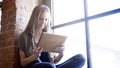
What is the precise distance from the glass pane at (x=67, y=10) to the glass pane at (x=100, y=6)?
4.6 inches

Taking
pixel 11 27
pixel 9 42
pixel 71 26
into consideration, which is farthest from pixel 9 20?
pixel 71 26

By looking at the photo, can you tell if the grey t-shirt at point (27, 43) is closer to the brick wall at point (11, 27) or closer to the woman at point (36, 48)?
the woman at point (36, 48)

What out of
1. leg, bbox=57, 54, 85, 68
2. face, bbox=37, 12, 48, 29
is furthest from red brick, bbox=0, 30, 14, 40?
leg, bbox=57, 54, 85, 68

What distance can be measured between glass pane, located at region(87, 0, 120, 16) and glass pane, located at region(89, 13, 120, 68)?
8cm

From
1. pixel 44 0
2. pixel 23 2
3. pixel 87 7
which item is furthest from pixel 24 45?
pixel 44 0

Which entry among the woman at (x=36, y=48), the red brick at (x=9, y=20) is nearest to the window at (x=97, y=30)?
the woman at (x=36, y=48)

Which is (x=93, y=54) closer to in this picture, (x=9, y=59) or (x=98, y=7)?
(x=98, y=7)

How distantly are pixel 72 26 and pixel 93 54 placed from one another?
16.0 inches

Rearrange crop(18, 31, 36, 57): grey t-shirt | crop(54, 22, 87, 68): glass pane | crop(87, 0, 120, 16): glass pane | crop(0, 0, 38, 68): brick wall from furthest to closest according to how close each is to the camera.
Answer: crop(54, 22, 87, 68): glass pane → crop(0, 0, 38, 68): brick wall → crop(87, 0, 120, 16): glass pane → crop(18, 31, 36, 57): grey t-shirt

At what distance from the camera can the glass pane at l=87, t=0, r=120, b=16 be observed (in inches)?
69.4

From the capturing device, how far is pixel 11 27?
75.9 inches

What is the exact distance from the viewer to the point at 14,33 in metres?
1.89

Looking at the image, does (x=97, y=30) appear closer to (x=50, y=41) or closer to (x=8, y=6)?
(x=50, y=41)

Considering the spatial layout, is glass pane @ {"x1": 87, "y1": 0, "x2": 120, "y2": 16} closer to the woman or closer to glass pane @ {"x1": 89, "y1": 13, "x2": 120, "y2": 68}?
glass pane @ {"x1": 89, "y1": 13, "x2": 120, "y2": 68}
